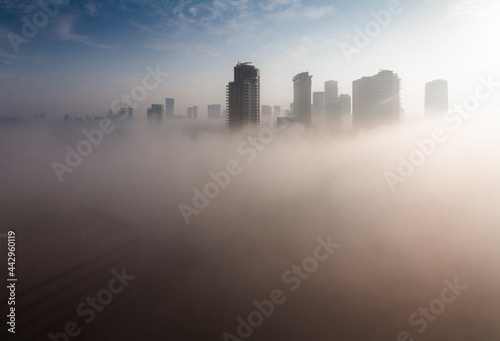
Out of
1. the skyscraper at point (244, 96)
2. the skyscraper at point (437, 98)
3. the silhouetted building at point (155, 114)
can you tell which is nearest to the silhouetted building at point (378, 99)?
the skyscraper at point (437, 98)

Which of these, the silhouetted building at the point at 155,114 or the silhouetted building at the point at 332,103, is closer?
the silhouetted building at the point at 155,114

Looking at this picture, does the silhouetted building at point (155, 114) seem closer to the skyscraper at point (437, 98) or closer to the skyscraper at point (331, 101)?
the skyscraper at point (331, 101)

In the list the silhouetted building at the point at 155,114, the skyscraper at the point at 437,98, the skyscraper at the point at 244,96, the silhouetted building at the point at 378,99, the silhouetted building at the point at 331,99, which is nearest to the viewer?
the skyscraper at the point at 244,96

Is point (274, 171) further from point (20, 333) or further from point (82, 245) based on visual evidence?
point (20, 333)

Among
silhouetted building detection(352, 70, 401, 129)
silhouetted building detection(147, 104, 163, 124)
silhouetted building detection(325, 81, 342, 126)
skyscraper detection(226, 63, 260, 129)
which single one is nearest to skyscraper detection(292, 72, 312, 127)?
silhouetted building detection(352, 70, 401, 129)

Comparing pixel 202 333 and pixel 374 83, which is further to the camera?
pixel 374 83

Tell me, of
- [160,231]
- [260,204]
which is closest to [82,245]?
[160,231]

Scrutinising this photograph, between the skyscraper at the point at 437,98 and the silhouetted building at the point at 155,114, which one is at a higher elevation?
the skyscraper at the point at 437,98
